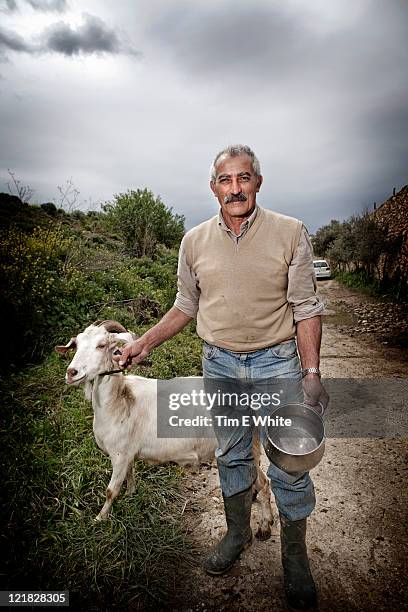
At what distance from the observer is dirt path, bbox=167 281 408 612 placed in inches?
96.2

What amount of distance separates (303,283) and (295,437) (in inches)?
38.9

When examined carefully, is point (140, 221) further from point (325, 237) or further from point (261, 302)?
point (325, 237)

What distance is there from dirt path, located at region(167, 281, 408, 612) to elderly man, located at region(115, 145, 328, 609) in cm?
32

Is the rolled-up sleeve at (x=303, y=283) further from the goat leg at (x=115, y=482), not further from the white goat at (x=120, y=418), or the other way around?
the goat leg at (x=115, y=482)

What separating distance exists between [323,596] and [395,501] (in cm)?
136

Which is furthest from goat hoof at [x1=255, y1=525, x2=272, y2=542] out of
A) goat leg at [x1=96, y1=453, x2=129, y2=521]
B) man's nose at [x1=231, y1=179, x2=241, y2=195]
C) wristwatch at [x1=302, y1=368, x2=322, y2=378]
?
man's nose at [x1=231, y1=179, x2=241, y2=195]

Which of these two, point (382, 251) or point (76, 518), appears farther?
point (382, 251)

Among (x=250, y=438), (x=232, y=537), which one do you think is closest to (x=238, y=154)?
(x=250, y=438)

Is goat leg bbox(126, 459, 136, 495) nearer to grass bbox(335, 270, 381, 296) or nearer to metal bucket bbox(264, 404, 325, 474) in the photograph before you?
metal bucket bbox(264, 404, 325, 474)

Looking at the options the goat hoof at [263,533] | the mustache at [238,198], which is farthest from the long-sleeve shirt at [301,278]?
the goat hoof at [263,533]

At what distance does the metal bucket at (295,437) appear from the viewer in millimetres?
2039

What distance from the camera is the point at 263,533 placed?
296 centimetres

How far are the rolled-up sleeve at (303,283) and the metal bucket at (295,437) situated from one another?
585mm

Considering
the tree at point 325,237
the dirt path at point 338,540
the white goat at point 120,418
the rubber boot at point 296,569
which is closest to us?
the rubber boot at point 296,569
